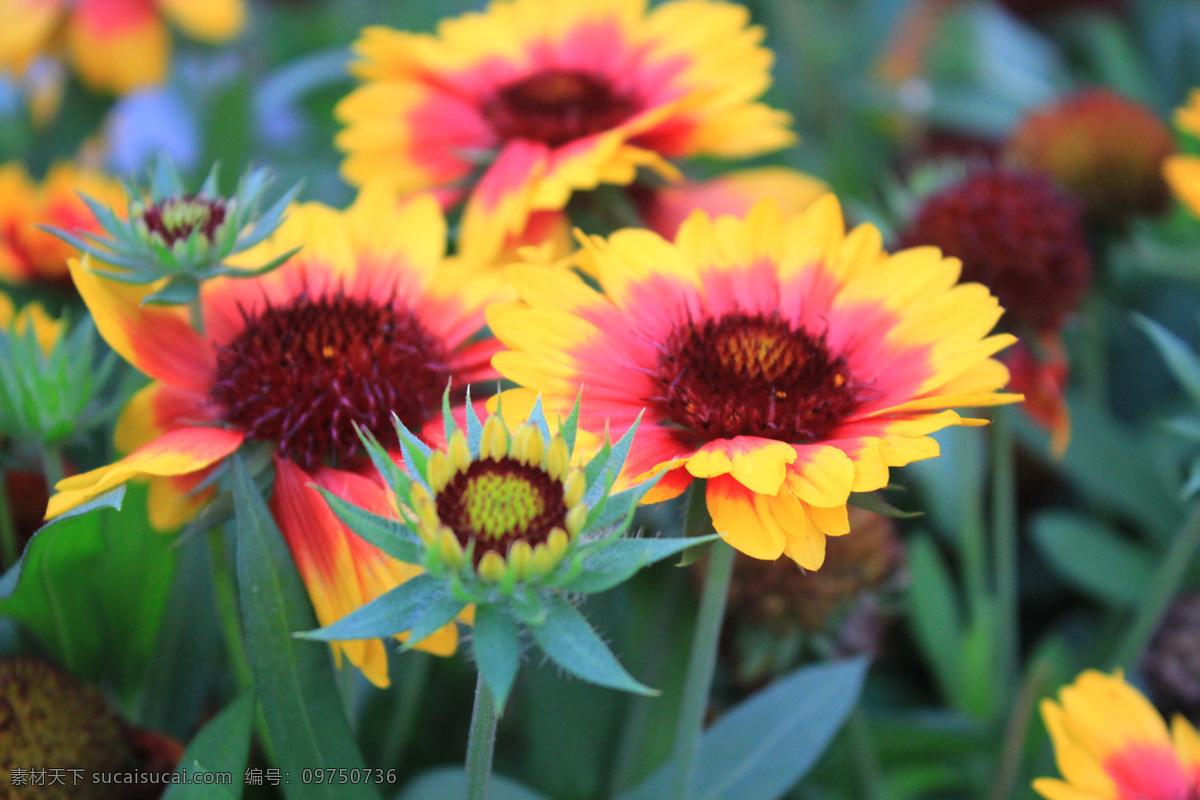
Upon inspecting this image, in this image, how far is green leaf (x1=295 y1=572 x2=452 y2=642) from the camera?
35 cm

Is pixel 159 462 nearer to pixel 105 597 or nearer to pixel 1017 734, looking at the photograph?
pixel 105 597

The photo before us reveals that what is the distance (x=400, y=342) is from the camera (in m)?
0.52

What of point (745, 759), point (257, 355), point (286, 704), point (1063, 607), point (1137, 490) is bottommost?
point (1063, 607)

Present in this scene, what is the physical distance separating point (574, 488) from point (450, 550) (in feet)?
0.16

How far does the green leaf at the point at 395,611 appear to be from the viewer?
35cm

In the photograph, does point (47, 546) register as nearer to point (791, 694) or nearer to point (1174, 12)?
point (791, 694)

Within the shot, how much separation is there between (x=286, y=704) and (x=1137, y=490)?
0.72 meters

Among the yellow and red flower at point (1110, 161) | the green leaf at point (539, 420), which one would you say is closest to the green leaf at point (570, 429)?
the green leaf at point (539, 420)

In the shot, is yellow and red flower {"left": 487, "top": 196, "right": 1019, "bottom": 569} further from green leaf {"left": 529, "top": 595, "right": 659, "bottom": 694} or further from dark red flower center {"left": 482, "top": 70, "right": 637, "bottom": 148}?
dark red flower center {"left": 482, "top": 70, "right": 637, "bottom": 148}

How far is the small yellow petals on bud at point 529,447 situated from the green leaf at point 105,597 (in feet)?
0.76

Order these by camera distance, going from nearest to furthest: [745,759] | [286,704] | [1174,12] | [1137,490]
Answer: [286,704]
[745,759]
[1137,490]
[1174,12]

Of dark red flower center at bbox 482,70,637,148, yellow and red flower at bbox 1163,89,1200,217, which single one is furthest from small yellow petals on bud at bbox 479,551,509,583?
yellow and red flower at bbox 1163,89,1200,217

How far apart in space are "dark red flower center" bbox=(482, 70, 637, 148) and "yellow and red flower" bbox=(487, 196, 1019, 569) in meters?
0.20

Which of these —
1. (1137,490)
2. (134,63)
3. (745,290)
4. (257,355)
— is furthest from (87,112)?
(1137,490)
